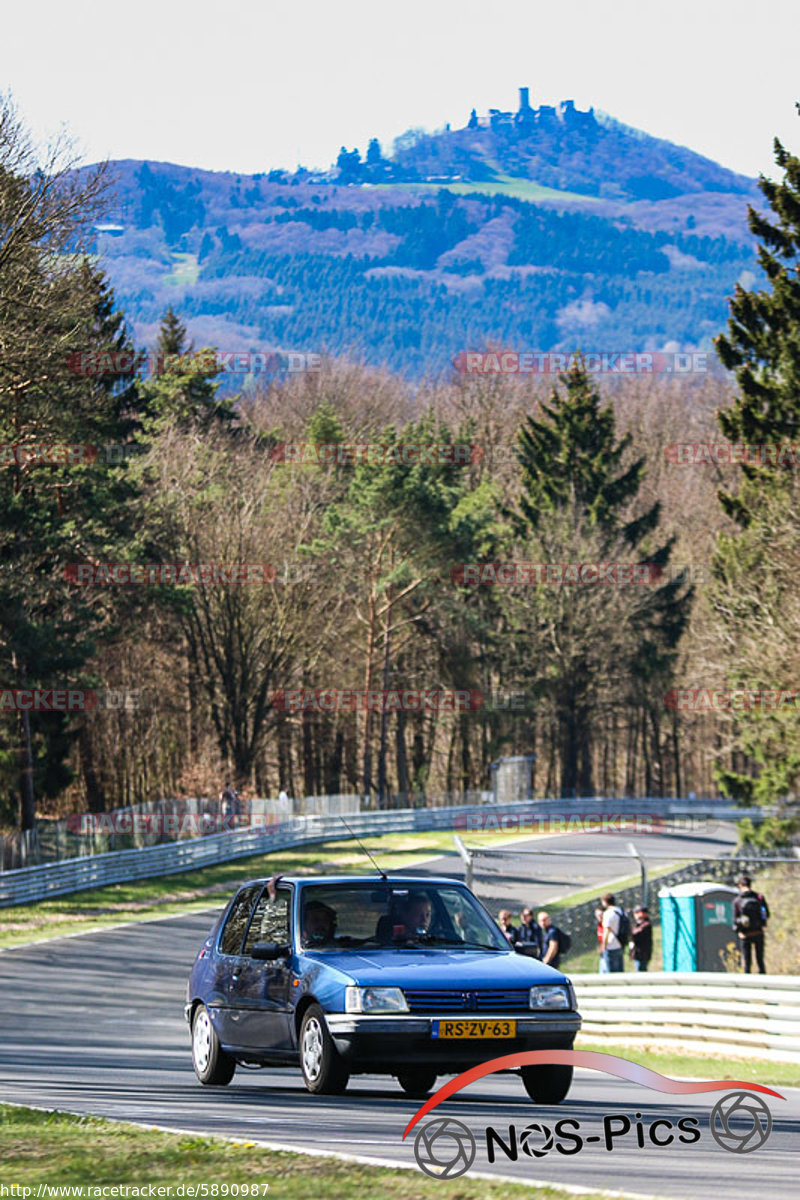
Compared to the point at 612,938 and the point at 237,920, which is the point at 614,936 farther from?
Result: the point at 237,920

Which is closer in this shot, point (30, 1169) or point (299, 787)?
point (30, 1169)

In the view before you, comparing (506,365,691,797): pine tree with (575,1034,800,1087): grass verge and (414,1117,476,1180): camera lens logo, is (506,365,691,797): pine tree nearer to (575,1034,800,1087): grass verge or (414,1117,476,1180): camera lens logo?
(575,1034,800,1087): grass verge

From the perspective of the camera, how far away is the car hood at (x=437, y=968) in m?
10.6

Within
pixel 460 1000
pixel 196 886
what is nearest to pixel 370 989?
pixel 460 1000

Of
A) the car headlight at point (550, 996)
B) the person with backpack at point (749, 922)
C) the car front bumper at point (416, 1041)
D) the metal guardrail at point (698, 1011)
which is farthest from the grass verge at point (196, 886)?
the car headlight at point (550, 996)

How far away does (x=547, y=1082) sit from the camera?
11.0 m

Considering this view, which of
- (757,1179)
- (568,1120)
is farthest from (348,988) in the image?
(757,1179)

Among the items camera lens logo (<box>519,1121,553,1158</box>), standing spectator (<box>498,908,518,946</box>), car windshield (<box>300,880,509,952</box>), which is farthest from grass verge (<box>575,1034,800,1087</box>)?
camera lens logo (<box>519,1121,553,1158</box>)

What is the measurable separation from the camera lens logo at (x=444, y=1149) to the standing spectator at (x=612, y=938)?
42.6ft

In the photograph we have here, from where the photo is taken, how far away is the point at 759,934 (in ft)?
68.8

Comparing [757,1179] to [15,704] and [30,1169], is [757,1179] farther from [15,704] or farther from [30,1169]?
[15,704]

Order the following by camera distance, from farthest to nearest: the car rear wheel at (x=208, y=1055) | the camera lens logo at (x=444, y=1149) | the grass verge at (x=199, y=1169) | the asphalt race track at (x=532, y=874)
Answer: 1. the asphalt race track at (x=532, y=874)
2. the car rear wheel at (x=208, y=1055)
3. the camera lens logo at (x=444, y=1149)
4. the grass verge at (x=199, y=1169)

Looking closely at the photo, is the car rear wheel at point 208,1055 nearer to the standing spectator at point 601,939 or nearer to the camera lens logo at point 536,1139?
the camera lens logo at point 536,1139

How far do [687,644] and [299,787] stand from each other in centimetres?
1985
